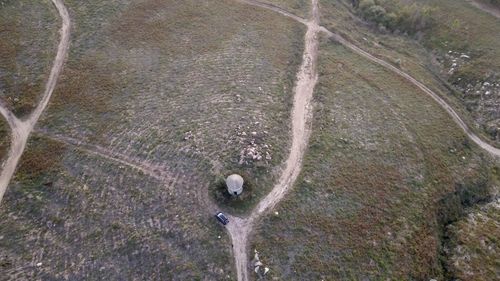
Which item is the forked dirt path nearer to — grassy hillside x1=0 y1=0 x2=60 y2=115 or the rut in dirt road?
the rut in dirt road

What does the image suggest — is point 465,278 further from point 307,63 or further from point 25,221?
point 25,221

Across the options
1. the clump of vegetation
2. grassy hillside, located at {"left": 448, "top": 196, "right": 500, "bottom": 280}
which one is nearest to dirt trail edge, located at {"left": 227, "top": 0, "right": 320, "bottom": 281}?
the clump of vegetation

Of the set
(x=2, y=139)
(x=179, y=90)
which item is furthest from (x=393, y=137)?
(x=2, y=139)

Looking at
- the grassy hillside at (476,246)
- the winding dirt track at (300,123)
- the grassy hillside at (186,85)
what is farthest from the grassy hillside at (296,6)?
the grassy hillside at (476,246)

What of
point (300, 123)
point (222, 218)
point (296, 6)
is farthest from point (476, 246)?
point (296, 6)

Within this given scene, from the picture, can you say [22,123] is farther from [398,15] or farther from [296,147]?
[398,15]

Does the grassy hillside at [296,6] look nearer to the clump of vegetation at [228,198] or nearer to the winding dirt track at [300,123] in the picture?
the winding dirt track at [300,123]
